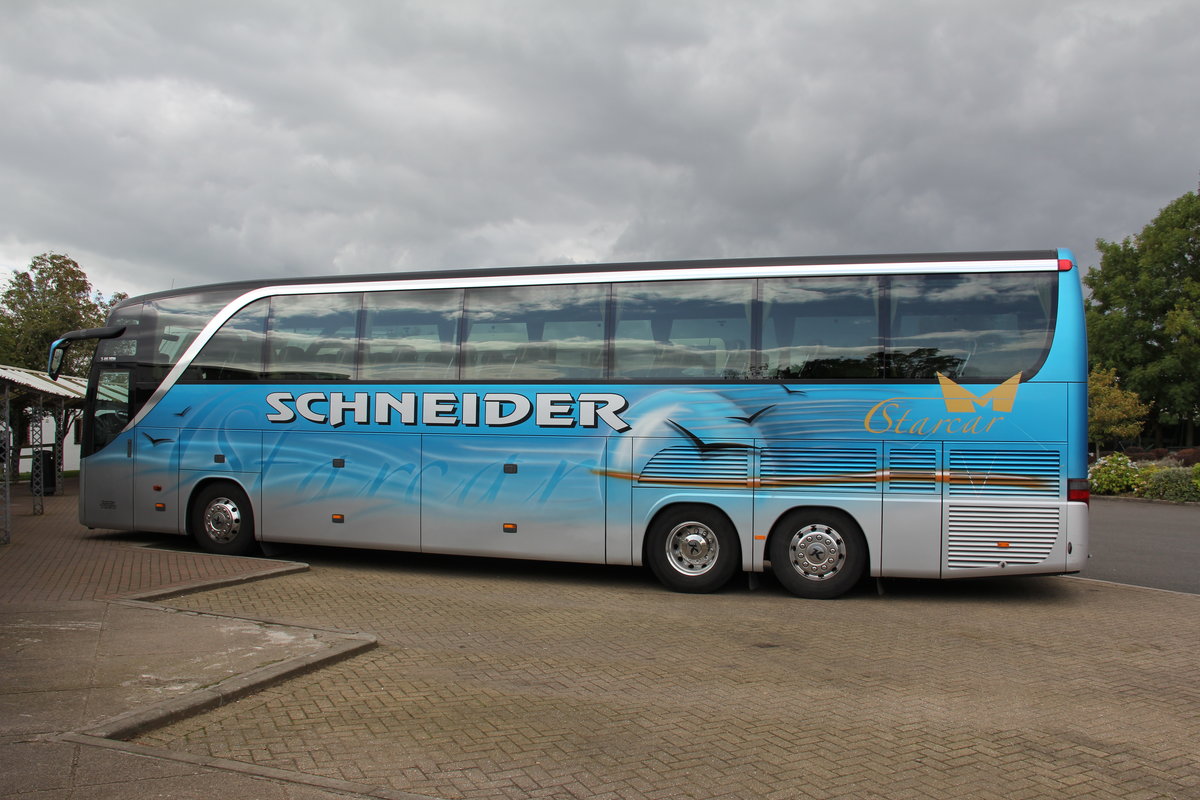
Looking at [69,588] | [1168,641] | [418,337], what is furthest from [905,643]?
[69,588]

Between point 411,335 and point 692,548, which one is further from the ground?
point 411,335

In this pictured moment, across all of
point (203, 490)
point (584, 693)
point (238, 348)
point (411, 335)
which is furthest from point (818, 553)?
point (203, 490)

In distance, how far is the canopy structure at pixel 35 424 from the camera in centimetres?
1352

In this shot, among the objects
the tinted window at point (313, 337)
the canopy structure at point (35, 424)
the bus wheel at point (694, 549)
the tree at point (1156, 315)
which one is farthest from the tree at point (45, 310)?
the tree at point (1156, 315)

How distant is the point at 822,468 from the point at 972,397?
167 centimetres

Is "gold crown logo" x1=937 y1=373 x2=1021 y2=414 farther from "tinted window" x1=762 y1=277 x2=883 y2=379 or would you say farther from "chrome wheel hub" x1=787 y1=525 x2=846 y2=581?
"chrome wheel hub" x1=787 y1=525 x2=846 y2=581

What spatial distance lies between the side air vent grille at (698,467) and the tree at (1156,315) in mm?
46368

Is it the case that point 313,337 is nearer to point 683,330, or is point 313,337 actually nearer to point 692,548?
point 683,330

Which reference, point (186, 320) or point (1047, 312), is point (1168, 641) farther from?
point (186, 320)

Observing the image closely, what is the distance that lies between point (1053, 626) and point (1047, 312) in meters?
3.10

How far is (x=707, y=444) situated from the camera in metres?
9.80

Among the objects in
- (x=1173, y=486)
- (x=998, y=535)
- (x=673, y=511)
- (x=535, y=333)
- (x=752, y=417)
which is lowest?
(x=1173, y=486)

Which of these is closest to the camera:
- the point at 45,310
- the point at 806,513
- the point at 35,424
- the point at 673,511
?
the point at 806,513

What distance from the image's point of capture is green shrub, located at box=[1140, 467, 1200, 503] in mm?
23016
